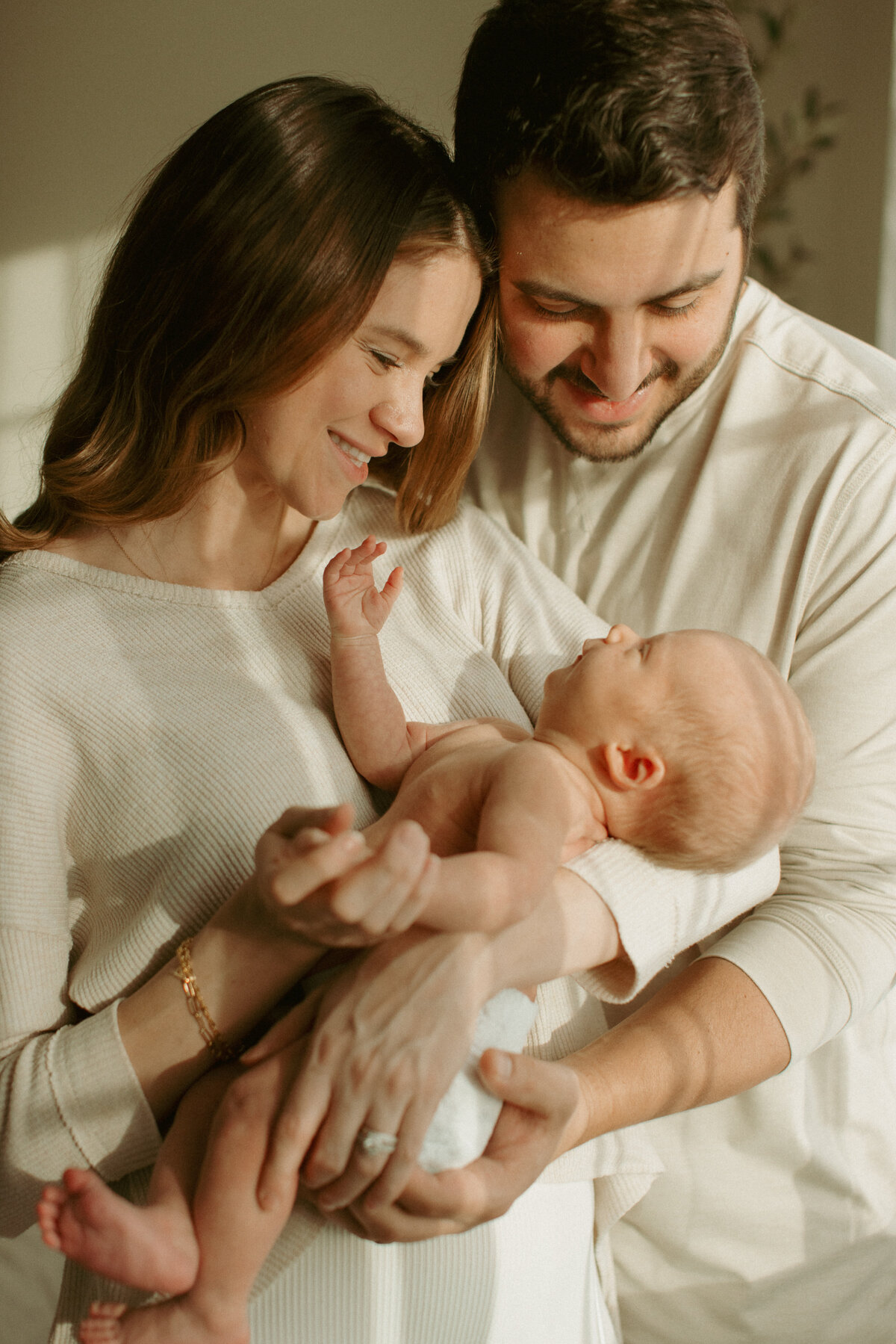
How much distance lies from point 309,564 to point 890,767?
866mm

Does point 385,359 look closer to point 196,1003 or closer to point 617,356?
point 617,356

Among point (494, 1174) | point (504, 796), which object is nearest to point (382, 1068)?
point (494, 1174)

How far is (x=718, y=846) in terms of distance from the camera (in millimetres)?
1211

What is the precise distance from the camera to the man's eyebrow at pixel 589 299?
1.36 m

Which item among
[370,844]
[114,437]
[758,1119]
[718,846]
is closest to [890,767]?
[718,846]

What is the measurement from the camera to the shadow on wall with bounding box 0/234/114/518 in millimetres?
3309

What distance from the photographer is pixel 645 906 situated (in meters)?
1.21

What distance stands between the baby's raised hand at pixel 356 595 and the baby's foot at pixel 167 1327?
76cm

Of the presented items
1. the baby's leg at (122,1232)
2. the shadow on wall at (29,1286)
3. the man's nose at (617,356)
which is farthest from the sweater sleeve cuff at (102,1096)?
the shadow on wall at (29,1286)

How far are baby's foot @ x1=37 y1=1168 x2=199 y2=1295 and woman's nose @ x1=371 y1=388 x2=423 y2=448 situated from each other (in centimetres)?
93

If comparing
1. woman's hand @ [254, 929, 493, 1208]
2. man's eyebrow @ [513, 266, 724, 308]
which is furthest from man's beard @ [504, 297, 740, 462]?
woman's hand @ [254, 929, 493, 1208]

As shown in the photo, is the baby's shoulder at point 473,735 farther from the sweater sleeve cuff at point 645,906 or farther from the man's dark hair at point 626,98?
the man's dark hair at point 626,98

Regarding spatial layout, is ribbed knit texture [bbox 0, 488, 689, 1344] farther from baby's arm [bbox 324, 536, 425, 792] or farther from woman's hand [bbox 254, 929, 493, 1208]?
woman's hand [bbox 254, 929, 493, 1208]

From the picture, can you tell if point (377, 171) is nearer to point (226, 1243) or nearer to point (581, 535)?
point (581, 535)
